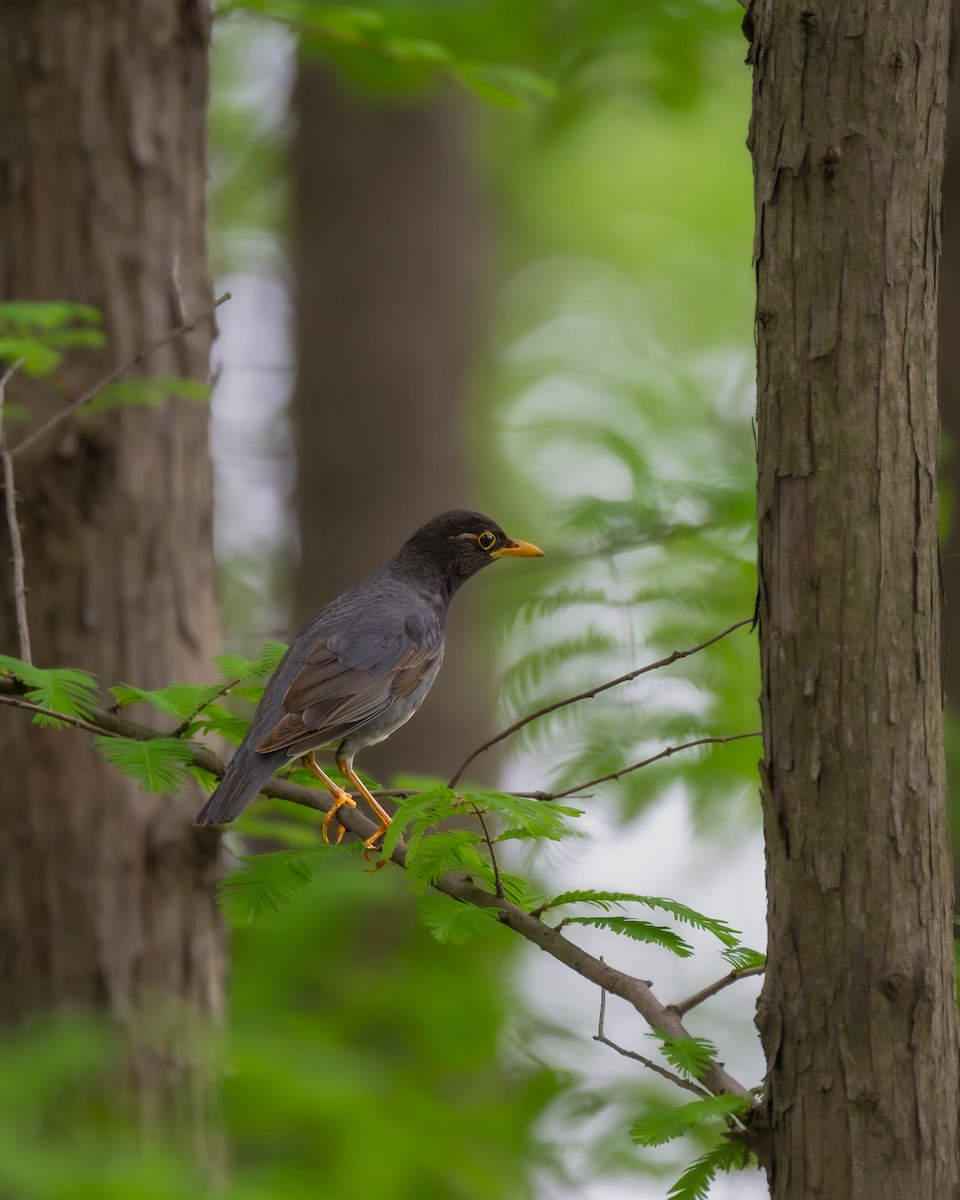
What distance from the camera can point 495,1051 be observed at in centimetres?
767

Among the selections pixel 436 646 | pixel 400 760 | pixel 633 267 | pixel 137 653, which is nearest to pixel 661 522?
pixel 436 646

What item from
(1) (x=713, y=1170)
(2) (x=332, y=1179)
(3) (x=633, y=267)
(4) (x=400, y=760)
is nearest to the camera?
(1) (x=713, y=1170)

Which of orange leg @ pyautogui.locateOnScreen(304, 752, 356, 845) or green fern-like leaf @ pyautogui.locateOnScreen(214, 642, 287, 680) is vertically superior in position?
green fern-like leaf @ pyautogui.locateOnScreen(214, 642, 287, 680)

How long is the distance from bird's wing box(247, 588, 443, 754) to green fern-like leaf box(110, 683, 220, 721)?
22.8 inches

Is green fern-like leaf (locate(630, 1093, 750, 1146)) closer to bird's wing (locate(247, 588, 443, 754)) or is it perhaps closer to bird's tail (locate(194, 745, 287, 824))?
bird's tail (locate(194, 745, 287, 824))

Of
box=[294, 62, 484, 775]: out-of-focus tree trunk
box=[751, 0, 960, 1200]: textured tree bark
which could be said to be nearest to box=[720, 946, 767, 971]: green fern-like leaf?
box=[751, 0, 960, 1200]: textured tree bark

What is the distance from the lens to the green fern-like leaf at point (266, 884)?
312cm

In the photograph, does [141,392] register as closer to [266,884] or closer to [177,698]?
[177,698]

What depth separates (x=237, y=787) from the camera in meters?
4.07

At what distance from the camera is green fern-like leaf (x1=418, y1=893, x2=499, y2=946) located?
9.28 ft

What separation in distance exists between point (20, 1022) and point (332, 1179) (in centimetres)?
143

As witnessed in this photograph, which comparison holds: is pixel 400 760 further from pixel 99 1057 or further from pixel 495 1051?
pixel 99 1057

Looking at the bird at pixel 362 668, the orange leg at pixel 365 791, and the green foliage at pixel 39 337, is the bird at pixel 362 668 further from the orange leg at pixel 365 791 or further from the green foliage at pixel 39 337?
the green foliage at pixel 39 337

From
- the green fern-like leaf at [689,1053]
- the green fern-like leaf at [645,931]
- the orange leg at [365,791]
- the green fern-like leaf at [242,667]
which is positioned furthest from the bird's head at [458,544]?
the green fern-like leaf at [689,1053]
